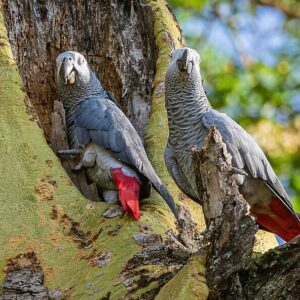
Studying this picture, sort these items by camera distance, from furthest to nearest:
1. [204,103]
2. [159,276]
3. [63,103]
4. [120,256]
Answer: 1. [63,103]
2. [204,103]
3. [120,256]
4. [159,276]

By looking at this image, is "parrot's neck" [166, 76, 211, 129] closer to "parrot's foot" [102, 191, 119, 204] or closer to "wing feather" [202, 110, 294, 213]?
"wing feather" [202, 110, 294, 213]

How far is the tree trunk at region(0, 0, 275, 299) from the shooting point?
3221 millimetres

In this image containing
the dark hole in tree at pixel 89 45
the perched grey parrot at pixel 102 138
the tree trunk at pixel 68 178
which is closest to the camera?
the tree trunk at pixel 68 178

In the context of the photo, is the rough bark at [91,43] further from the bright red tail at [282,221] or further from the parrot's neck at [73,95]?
the bright red tail at [282,221]

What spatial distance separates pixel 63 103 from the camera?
4.56 meters

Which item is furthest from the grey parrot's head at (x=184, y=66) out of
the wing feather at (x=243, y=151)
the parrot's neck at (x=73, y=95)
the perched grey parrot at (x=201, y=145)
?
the parrot's neck at (x=73, y=95)

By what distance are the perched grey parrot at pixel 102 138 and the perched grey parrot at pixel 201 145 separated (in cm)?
21

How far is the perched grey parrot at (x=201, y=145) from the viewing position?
3980 millimetres

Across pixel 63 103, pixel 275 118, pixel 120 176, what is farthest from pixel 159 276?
pixel 275 118

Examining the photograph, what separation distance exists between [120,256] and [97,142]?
96 centimetres

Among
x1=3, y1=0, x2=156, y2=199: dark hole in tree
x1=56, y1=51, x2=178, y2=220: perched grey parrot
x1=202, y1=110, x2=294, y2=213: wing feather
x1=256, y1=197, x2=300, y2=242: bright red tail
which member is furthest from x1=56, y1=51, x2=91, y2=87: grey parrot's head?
x1=256, y1=197, x2=300, y2=242: bright red tail

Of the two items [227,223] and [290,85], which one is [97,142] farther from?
[290,85]

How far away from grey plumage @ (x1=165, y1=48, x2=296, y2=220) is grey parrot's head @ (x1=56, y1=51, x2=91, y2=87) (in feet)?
1.55

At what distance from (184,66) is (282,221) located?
2.98ft
